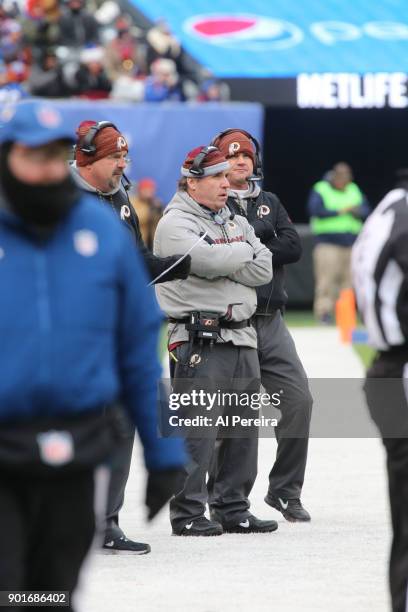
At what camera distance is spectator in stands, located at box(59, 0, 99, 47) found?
22.9 meters

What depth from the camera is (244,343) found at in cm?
741

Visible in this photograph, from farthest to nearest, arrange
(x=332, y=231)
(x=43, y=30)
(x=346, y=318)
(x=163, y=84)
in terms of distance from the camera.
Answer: (x=43, y=30)
(x=163, y=84)
(x=332, y=231)
(x=346, y=318)

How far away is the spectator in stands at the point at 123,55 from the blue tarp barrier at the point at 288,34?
2.98 ft

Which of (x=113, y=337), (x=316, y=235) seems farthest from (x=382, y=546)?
(x=316, y=235)

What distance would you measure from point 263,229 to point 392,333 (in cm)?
289

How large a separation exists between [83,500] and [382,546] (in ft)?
11.4

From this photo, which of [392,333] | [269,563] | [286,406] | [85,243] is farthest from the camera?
[286,406]

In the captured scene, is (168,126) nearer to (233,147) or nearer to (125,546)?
(233,147)

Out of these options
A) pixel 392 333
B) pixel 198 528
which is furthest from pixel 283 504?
pixel 392 333

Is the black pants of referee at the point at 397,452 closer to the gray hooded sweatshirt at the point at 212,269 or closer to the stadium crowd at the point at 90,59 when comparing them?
the gray hooded sweatshirt at the point at 212,269

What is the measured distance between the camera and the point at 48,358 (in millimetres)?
3648

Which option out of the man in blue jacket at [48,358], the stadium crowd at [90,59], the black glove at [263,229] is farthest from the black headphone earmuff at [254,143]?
the stadium crowd at [90,59]

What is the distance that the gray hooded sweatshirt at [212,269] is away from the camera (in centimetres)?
722

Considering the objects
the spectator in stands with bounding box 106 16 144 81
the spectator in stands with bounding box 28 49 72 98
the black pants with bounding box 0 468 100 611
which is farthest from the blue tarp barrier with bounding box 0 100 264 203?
the black pants with bounding box 0 468 100 611
